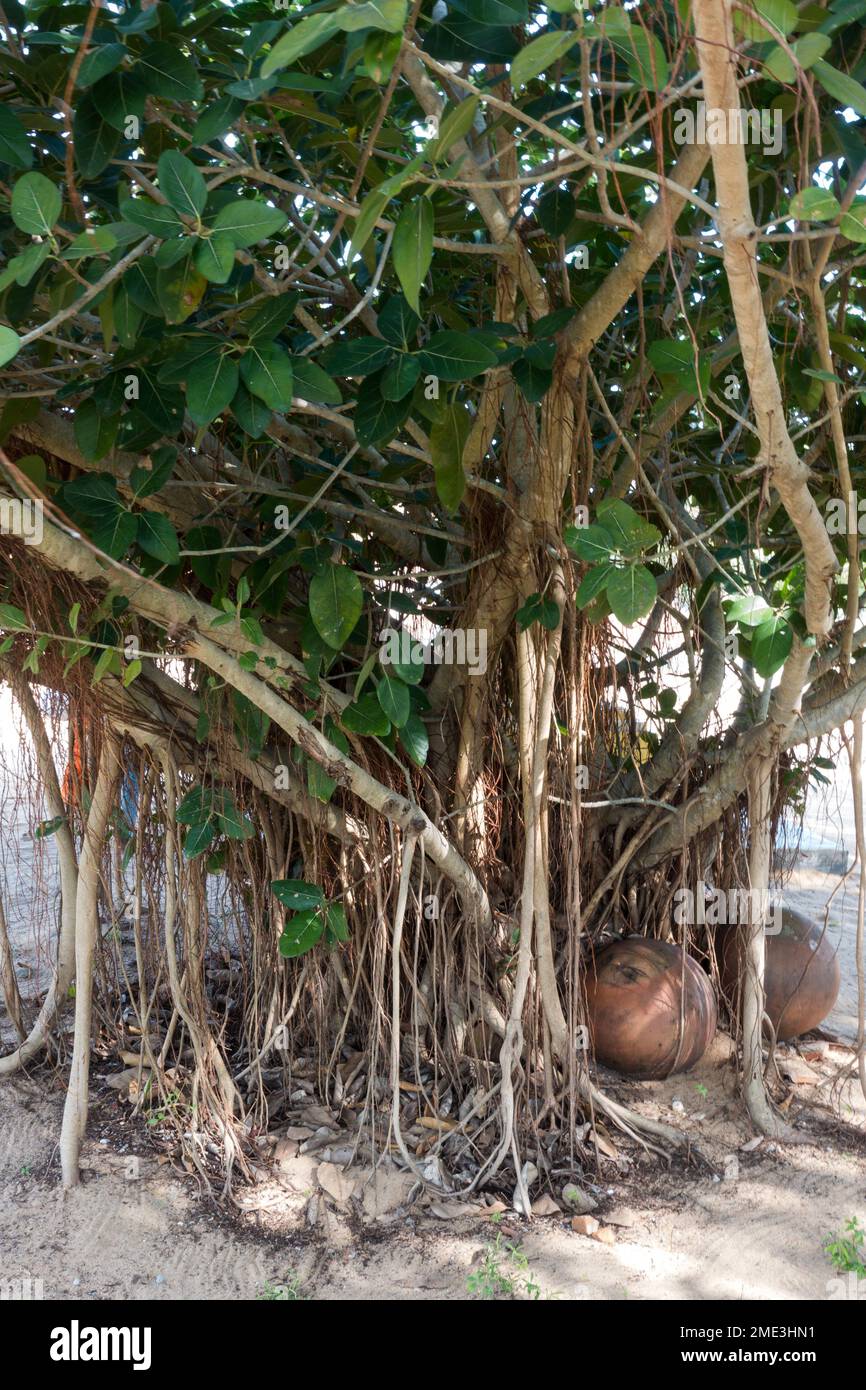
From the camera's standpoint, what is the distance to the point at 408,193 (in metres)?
Answer: 2.04

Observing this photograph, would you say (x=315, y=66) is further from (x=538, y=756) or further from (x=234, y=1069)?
(x=234, y=1069)

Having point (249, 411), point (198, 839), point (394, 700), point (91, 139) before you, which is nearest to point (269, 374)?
point (249, 411)

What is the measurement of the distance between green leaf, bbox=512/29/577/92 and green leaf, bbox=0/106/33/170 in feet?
2.46

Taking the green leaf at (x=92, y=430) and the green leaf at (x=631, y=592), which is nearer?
the green leaf at (x=631, y=592)

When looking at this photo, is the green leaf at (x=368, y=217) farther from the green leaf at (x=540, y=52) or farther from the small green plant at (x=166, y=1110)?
the small green plant at (x=166, y=1110)

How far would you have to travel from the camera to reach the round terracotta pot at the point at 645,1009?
9.24 feet

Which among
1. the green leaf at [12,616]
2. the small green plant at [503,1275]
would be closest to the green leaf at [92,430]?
the green leaf at [12,616]

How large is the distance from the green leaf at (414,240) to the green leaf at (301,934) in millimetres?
1445

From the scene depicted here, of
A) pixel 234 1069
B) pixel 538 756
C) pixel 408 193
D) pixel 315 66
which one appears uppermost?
pixel 315 66

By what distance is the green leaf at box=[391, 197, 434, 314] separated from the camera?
1.34m

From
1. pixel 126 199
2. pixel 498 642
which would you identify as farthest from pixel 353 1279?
pixel 126 199

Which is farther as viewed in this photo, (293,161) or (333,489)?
(333,489)

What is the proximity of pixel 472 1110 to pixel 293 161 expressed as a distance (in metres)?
2.09

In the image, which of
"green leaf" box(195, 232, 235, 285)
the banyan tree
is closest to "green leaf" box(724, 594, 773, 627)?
the banyan tree
